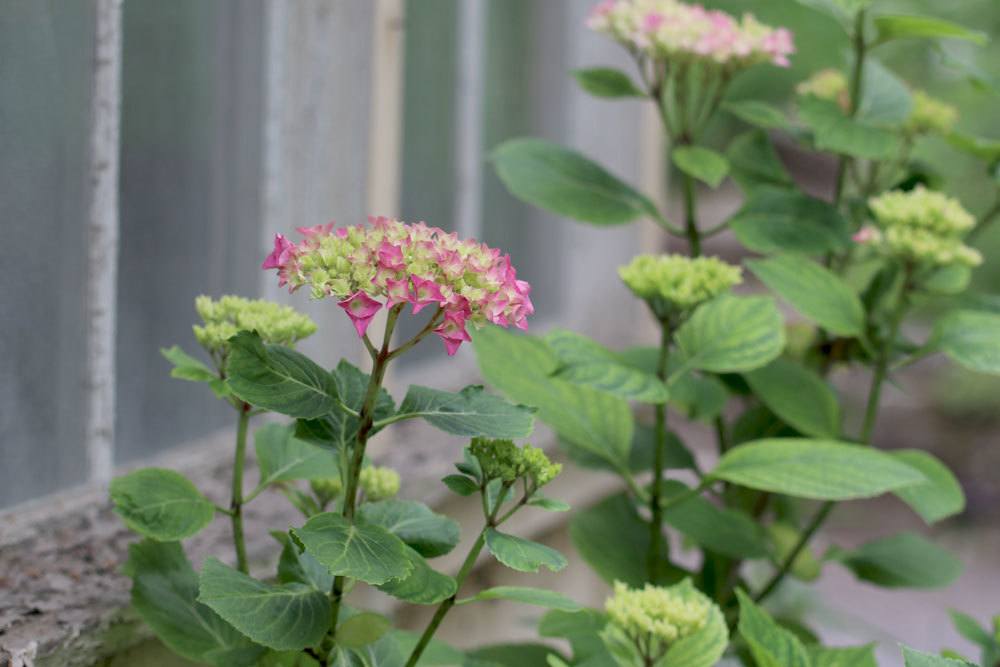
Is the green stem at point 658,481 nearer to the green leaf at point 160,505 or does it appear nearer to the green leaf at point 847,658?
the green leaf at point 847,658

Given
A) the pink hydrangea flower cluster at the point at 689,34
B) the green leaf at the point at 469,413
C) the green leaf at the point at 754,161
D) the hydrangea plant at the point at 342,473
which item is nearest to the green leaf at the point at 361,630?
the hydrangea plant at the point at 342,473

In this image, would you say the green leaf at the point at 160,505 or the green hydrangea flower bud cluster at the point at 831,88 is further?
the green hydrangea flower bud cluster at the point at 831,88

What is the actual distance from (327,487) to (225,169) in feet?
1.24

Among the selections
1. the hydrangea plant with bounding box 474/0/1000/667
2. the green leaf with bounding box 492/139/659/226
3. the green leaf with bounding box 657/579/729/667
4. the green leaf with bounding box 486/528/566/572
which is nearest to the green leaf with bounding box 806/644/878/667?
the hydrangea plant with bounding box 474/0/1000/667

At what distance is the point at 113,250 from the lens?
2.58ft

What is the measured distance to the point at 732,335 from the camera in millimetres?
735

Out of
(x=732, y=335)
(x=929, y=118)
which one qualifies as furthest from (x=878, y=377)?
(x=929, y=118)

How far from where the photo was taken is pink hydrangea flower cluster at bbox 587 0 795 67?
2.60ft

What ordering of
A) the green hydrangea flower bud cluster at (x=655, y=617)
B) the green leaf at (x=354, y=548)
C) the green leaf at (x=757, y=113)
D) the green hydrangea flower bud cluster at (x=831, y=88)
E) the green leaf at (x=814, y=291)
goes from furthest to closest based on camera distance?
the green hydrangea flower bud cluster at (x=831, y=88)
the green leaf at (x=757, y=113)
the green leaf at (x=814, y=291)
the green hydrangea flower bud cluster at (x=655, y=617)
the green leaf at (x=354, y=548)

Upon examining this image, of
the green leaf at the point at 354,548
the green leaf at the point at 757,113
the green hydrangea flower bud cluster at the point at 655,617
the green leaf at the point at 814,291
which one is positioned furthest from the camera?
the green leaf at the point at 757,113

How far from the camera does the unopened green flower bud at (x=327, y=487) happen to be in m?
0.64

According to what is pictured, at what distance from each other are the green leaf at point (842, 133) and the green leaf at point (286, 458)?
0.44 metres

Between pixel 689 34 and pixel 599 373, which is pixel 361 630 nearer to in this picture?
pixel 599 373

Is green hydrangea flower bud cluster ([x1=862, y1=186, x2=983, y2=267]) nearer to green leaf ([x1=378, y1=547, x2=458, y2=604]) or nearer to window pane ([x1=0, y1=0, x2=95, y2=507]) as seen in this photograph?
green leaf ([x1=378, y1=547, x2=458, y2=604])
